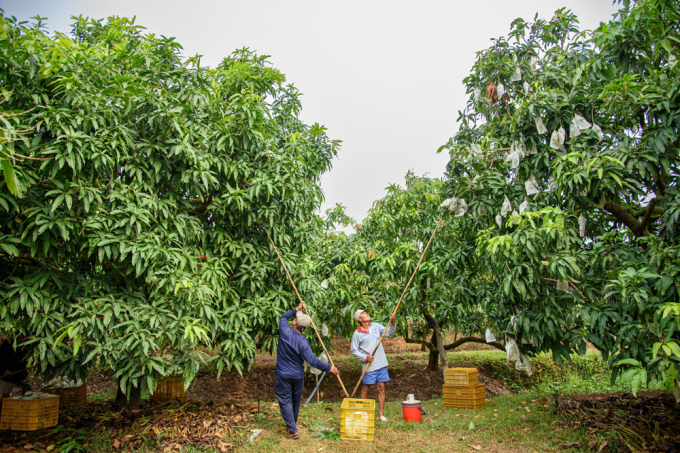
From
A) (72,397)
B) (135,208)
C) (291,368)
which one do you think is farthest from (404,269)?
(72,397)

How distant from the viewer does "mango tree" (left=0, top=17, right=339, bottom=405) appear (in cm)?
344

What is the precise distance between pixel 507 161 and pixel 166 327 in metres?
3.90

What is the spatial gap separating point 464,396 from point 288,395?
2631mm

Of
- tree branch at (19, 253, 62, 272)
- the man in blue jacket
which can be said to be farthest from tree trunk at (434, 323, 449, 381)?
A: tree branch at (19, 253, 62, 272)

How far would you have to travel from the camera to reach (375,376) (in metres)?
4.76

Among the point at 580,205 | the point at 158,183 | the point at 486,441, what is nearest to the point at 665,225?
the point at 580,205

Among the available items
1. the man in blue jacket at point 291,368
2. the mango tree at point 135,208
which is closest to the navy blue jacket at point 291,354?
the man in blue jacket at point 291,368

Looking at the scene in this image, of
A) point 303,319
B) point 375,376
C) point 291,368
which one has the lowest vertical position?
point 375,376

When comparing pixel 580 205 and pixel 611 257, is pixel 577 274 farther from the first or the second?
pixel 580 205

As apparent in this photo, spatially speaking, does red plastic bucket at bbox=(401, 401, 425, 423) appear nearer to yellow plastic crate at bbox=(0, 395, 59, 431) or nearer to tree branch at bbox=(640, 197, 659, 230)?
tree branch at bbox=(640, 197, 659, 230)

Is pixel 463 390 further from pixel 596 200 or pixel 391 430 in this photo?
pixel 596 200

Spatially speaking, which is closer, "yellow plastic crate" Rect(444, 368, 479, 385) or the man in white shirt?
the man in white shirt

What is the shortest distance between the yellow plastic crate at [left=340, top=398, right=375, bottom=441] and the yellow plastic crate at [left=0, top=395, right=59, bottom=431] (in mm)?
3073

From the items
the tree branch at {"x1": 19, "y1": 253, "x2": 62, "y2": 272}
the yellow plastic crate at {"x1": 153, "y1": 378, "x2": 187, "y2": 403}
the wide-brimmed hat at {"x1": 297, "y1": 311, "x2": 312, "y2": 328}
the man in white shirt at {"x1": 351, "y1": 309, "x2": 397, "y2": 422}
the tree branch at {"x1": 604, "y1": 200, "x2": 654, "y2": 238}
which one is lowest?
the yellow plastic crate at {"x1": 153, "y1": 378, "x2": 187, "y2": 403}
